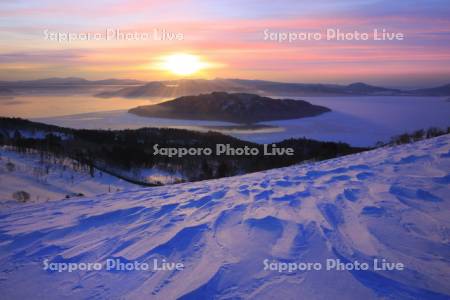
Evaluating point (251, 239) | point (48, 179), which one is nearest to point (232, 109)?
point (48, 179)

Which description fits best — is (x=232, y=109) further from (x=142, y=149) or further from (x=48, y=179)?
(x=48, y=179)

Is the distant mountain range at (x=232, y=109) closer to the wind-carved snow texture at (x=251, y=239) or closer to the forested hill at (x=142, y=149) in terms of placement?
the forested hill at (x=142, y=149)

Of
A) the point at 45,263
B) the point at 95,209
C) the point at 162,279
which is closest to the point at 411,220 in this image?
the point at 162,279

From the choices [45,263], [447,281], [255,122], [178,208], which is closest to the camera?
[447,281]

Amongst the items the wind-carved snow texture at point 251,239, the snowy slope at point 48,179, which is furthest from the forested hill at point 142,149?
the wind-carved snow texture at point 251,239

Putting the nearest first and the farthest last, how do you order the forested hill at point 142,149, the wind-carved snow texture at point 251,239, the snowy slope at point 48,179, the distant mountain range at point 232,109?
the wind-carved snow texture at point 251,239 < the snowy slope at point 48,179 < the forested hill at point 142,149 < the distant mountain range at point 232,109

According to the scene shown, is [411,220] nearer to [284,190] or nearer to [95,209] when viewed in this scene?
[284,190]
